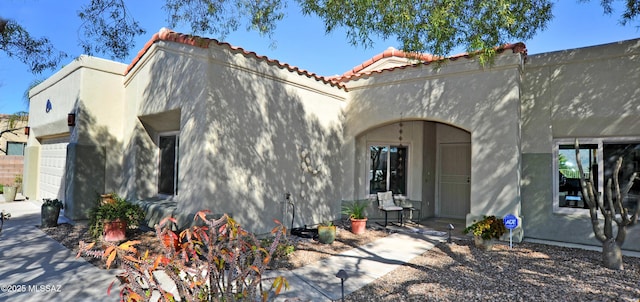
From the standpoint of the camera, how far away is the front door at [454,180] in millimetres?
11109

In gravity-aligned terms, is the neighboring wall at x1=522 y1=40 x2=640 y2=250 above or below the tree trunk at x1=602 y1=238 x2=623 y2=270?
above

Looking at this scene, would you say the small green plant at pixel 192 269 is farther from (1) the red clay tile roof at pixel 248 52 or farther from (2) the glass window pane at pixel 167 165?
(2) the glass window pane at pixel 167 165

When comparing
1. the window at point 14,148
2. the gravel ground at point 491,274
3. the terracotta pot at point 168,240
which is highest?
the window at point 14,148

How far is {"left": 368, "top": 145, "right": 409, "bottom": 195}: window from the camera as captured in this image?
34.8 ft

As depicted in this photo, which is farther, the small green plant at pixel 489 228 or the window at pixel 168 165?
the window at pixel 168 165

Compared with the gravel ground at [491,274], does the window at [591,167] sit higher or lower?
higher

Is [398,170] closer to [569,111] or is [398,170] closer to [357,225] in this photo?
[357,225]

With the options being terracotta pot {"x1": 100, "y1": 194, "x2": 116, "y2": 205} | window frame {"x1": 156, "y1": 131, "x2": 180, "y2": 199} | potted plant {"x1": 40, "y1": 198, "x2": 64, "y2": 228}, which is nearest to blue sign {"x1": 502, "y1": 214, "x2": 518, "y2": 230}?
window frame {"x1": 156, "y1": 131, "x2": 180, "y2": 199}

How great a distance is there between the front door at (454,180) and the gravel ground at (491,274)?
3.43 meters

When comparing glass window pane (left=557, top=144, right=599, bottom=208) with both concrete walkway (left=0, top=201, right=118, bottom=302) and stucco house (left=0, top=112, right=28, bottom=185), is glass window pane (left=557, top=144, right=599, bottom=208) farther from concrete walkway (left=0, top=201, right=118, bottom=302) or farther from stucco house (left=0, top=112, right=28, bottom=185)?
stucco house (left=0, top=112, right=28, bottom=185)

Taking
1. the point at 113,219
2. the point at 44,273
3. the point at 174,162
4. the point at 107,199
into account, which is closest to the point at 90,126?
the point at 107,199

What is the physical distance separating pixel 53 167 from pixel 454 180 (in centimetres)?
1340

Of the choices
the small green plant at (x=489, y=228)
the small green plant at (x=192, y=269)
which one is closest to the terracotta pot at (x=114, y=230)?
the small green plant at (x=192, y=269)

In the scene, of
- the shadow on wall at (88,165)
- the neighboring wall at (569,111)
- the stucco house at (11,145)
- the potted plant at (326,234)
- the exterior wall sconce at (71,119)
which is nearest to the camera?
the neighboring wall at (569,111)
